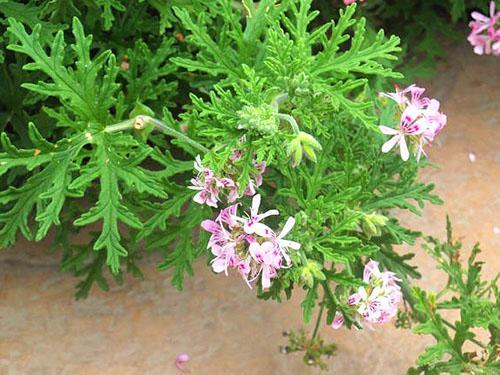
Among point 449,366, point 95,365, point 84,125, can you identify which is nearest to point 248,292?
point 95,365

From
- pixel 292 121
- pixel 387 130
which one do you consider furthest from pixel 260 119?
pixel 387 130

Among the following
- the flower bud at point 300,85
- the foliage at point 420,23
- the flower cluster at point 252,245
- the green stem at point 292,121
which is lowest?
the flower cluster at point 252,245

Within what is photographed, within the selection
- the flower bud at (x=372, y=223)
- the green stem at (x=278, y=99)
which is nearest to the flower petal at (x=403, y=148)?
the flower bud at (x=372, y=223)

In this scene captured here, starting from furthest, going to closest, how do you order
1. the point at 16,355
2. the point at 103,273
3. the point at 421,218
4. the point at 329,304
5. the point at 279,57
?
1. the point at 421,218
2. the point at 103,273
3. the point at 16,355
4. the point at 329,304
5. the point at 279,57

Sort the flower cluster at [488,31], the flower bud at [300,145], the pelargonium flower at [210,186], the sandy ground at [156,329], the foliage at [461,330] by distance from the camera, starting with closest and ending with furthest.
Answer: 1. the flower bud at [300,145]
2. the pelargonium flower at [210,186]
3. the foliage at [461,330]
4. the sandy ground at [156,329]
5. the flower cluster at [488,31]

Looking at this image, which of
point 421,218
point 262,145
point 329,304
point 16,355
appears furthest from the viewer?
point 421,218

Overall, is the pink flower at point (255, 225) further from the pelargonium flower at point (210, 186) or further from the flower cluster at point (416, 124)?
the flower cluster at point (416, 124)

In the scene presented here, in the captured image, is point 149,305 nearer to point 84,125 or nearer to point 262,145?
point 84,125

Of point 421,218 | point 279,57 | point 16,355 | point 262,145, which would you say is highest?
point 279,57
